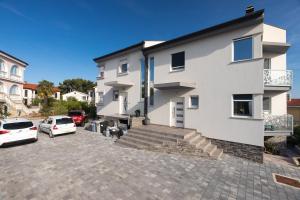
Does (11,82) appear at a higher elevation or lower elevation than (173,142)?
higher

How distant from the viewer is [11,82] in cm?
2852

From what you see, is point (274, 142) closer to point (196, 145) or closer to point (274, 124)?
point (274, 124)

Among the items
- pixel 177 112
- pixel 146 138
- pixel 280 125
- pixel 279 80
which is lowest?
pixel 146 138

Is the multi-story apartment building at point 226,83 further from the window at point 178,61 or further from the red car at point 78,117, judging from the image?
the red car at point 78,117

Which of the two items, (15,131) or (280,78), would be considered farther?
(280,78)

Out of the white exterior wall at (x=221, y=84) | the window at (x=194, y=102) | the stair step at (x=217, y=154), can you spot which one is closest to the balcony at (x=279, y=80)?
the white exterior wall at (x=221, y=84)

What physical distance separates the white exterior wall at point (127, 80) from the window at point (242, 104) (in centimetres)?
834

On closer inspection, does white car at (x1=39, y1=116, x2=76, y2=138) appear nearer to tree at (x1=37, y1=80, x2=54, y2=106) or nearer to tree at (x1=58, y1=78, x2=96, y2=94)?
tree at (x1=37, y1=80, x2=54, y2=106)

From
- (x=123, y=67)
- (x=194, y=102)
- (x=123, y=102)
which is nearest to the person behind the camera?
→ (x=194, y=102)

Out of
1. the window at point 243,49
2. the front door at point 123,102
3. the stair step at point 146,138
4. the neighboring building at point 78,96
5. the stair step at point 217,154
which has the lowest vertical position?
the stair step at point 217,154

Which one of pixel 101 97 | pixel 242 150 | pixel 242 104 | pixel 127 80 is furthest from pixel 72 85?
pixel 242 150

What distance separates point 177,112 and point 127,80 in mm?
6953

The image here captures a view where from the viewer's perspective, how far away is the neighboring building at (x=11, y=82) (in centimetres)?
2658

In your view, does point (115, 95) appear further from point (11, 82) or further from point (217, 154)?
point (11, 82)
